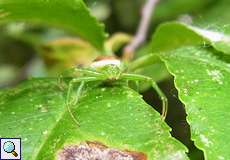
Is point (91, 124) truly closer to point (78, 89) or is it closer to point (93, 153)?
point (93, 153)

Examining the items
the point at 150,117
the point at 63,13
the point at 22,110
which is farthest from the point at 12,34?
the point at 150,117

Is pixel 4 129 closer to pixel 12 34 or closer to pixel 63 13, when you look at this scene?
pixel 63 13

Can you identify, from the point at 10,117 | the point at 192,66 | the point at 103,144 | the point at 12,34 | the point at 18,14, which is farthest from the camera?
the point at 12,34

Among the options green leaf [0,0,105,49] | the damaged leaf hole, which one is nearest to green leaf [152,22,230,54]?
green leaf [0,0,105,49]

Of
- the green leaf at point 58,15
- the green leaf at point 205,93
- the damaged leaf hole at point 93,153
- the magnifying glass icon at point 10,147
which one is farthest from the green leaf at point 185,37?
the magnifying glass icon at point 10,147

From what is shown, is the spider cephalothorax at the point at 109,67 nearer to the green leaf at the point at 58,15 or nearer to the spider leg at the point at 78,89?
the spider leg at the point at 78,89

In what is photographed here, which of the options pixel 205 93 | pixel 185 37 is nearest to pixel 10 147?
pixel 205 93

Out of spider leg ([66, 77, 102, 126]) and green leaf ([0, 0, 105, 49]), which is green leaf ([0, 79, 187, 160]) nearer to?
spider leg ([66, 77, 102, 126])
